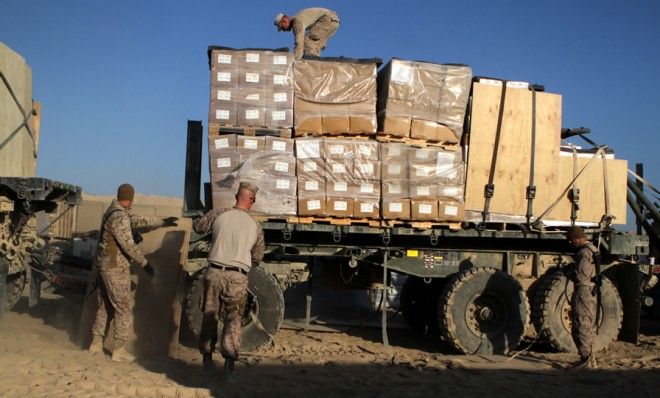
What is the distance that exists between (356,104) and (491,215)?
2365mm

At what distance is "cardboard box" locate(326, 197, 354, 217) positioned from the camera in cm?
838

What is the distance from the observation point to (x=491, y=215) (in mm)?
8945

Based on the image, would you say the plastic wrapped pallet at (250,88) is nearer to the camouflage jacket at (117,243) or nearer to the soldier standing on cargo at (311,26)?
the camouflage jacket at (117,243)

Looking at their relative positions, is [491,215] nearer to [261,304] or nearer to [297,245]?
[297,245]

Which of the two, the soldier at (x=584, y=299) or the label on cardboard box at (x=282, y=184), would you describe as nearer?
the soldier at (x=584, y=299)

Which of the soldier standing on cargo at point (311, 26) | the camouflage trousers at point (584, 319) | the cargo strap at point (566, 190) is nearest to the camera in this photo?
the camouflage trousers at point (584, 319)

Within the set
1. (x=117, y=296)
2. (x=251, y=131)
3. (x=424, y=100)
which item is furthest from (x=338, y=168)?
(x=117, y=296)

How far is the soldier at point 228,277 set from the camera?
6.47m

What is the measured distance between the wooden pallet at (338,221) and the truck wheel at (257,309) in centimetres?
86

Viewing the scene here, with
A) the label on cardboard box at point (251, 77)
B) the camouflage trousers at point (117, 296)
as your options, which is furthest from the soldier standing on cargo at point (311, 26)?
the camouflage trousers at point (117, 296)

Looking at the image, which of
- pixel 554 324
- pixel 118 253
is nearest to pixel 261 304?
pixel 118 253

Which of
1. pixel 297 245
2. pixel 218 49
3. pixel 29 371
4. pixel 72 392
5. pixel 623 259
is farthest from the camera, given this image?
pixel 623 259

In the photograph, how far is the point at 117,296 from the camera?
7477mm

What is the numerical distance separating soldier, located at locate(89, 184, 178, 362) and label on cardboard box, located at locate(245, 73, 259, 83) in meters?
1.98
